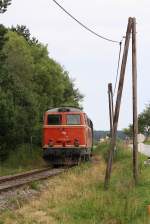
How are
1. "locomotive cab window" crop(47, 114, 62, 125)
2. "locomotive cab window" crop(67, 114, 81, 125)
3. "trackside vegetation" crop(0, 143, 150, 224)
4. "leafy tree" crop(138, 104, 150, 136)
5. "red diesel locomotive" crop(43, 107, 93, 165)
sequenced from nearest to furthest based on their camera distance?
"trackside vegetation" crop(0, 143, 150, 224)
"red diesel locomotive" crop(43, 107, 93, 165)
"locomotive cab window" crop(67, 114, 81, 125)
"locomotive cab window" crop(47, 114, 62, 125)
"leafy tree" crop(138, 104, 150, 136)

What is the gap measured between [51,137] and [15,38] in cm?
3008

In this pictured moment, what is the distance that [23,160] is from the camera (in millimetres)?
37844

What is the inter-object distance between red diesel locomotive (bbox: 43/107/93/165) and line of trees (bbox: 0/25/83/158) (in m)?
2.30

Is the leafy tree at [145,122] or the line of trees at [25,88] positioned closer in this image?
the line of trees at [25,88]

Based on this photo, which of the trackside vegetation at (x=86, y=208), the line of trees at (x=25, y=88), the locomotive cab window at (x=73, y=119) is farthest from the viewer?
the line of trees at (x=25, y=88)

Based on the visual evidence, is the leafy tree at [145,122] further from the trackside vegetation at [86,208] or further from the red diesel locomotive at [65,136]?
the trackside vegetation at [86,208]

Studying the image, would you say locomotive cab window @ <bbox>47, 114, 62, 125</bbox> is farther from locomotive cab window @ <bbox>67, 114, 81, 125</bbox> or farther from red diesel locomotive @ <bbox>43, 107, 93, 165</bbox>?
locomotive cab window @ <bbox>67, 114, 81, 125</bbox>

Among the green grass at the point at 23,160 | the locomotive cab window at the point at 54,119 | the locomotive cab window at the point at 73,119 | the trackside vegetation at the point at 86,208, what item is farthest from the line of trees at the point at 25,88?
the trackside vegetation at the point at 86,208

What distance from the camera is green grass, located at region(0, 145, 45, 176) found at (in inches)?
1376

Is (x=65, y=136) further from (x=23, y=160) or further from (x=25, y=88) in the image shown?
(x=25, y=88)

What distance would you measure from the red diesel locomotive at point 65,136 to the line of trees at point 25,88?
230 centimetres

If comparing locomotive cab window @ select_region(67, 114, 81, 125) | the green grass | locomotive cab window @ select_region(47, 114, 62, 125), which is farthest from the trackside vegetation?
the green grass

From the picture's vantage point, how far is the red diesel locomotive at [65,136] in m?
33.7

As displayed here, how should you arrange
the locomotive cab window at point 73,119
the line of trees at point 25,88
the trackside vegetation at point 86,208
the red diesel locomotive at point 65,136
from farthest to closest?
the line of trees at point 25,88 → the locomotive cab window at point 73,119 → the red diesel locomotive at point 65,136 → the trackside vegetation at point 86,208
